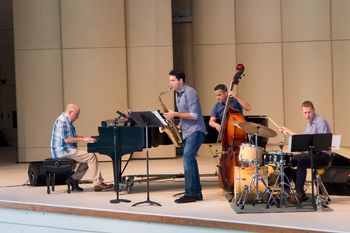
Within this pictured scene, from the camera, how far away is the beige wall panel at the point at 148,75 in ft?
39.2

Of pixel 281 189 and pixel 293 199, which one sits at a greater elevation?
pixel 281 189

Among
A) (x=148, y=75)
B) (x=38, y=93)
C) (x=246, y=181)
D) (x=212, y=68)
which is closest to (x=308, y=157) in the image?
(x=246, y=181)

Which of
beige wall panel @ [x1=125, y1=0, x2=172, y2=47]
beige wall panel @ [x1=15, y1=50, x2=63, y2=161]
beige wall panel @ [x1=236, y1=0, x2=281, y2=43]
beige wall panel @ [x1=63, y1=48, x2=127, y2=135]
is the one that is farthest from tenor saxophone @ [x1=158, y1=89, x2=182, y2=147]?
beige wall panel @ [x1=236, y1=0, x2=281, y2=43]

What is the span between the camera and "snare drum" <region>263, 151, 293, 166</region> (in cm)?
644

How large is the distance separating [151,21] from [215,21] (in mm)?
1333

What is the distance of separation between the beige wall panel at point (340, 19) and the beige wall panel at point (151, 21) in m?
3.18

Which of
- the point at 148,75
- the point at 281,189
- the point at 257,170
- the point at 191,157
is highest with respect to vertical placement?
the point at 148,75

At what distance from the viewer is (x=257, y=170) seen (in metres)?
6.45

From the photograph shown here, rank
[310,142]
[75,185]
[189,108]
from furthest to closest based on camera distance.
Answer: [75,185] < [189,108] < [310,142]

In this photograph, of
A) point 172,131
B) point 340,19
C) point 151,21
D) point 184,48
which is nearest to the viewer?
point 172,131

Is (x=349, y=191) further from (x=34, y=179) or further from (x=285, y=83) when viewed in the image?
(x=285, y=83)

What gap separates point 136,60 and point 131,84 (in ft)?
1.56

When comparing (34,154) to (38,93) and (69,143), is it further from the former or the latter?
(69,143)

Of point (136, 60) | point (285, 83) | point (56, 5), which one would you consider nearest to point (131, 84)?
point (136, 60)
